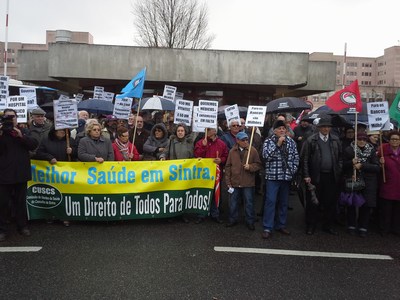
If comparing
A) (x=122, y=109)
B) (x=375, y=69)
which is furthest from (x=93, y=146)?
(x=375, y=69)

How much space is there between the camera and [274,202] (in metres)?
6.16

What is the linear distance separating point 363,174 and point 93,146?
456 cm

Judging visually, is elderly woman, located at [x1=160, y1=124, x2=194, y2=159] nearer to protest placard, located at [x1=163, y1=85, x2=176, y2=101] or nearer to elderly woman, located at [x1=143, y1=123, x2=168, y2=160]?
elderly woman, located at [x1=143, y1=123, x2=168, y2=160]

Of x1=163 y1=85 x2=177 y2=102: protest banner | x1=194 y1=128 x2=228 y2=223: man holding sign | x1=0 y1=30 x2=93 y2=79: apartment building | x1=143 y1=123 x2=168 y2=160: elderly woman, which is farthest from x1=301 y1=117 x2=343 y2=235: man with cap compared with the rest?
x1=0 y1=30 x2=93 y2=79: apartment building

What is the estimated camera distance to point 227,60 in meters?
17.1

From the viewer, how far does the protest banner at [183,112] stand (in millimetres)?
7324

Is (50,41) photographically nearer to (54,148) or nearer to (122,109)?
(122,109)

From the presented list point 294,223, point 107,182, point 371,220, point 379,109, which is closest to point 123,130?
point 107,182

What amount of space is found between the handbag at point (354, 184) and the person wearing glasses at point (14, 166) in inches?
199

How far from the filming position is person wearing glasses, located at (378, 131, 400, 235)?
6383 mm

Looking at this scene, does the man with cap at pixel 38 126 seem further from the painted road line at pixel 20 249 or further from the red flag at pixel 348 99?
the red flag at pixel 348 99

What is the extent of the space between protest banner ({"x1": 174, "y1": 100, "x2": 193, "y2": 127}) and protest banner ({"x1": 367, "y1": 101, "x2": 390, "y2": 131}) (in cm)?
324

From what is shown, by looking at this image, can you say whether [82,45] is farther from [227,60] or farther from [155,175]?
[155,175]

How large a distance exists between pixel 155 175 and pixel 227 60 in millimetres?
11672
